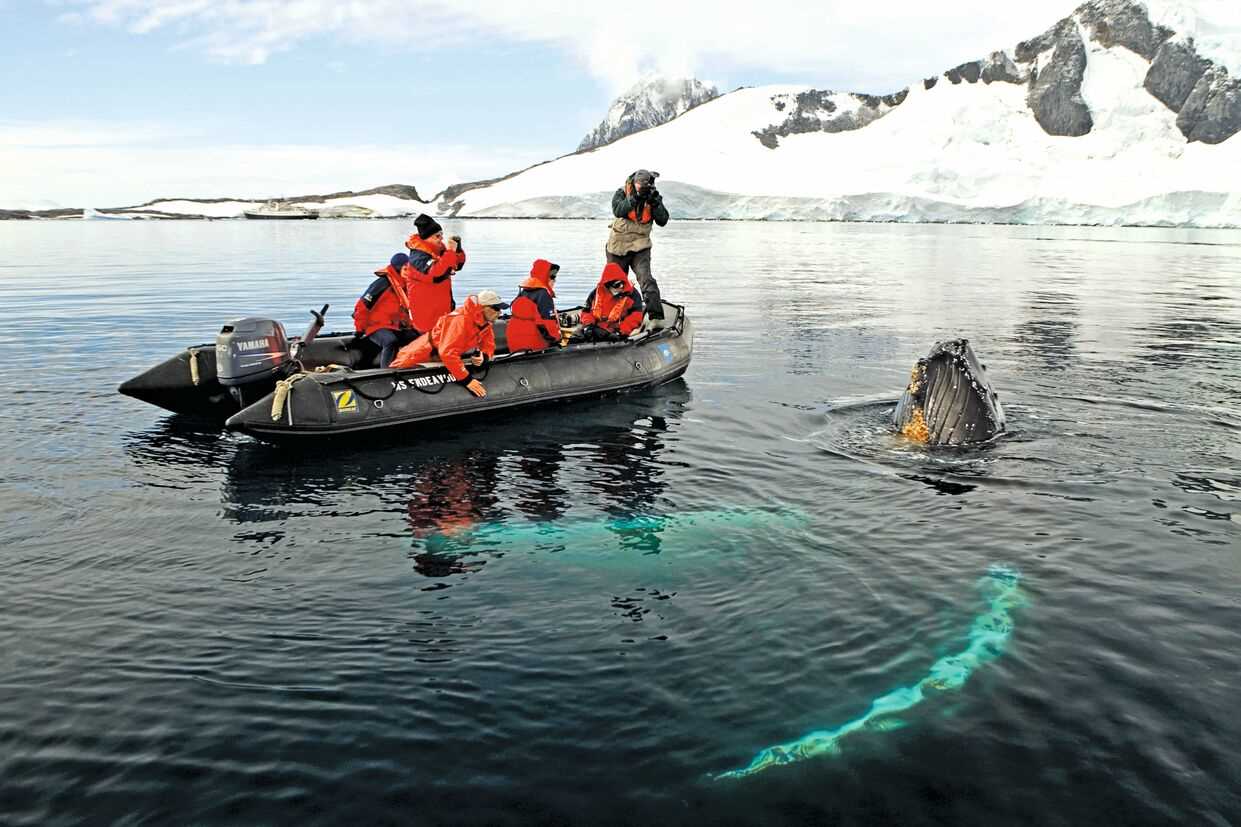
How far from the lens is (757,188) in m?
110

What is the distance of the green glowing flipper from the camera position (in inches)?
203

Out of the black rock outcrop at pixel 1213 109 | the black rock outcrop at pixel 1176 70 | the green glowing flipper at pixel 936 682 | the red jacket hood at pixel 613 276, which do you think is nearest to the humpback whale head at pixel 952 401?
the green glowing flipper at pixel 936 682

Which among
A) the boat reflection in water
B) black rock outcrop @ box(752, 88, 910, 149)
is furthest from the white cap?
black rock outcrop @ box(752, 88, 910, 149)

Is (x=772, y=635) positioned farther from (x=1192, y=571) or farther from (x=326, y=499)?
(x=326, y=499)

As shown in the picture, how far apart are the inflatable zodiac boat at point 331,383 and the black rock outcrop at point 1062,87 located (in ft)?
410

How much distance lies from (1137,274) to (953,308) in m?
17.2

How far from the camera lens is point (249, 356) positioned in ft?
39.7

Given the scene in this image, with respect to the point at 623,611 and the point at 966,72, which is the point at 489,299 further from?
the point at 966,72

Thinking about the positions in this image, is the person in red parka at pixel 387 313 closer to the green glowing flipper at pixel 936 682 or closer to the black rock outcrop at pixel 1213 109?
the green glowing flipper at pixel 936 682

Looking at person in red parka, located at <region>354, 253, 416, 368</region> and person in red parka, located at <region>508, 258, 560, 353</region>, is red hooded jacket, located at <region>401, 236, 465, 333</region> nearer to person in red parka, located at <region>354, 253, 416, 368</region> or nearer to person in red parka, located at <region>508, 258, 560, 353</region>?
person in red parka, located at <region>354, 253, 416, 368</region>

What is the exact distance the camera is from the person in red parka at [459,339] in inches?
500

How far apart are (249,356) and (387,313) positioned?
2415 mm

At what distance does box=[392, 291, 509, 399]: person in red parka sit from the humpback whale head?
570 cm

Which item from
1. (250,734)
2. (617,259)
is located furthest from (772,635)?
(617,259)
